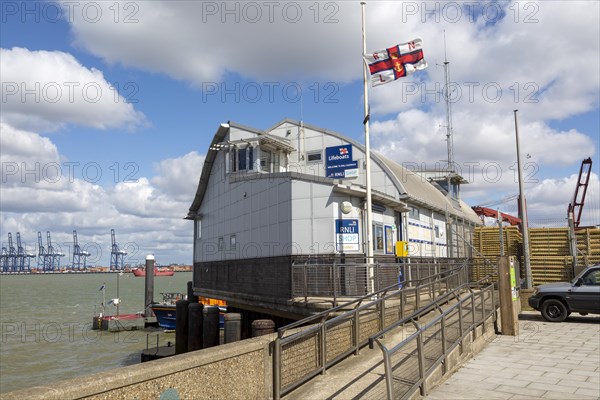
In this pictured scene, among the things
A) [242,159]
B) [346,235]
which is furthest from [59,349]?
[346,235]

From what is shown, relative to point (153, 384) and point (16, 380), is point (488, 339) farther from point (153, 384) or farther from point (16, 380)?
point (16, 380)

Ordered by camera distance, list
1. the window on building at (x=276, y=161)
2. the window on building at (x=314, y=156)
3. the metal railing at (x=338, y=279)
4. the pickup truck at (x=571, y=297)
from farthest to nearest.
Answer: the window on building at (x=314, y=156) → the window on building at (x=276, y=161) → the metal railing at (x=338, y=279) → the pickup truck at (x=571, y=297)

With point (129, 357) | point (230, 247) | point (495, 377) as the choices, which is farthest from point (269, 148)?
point (495, 377)

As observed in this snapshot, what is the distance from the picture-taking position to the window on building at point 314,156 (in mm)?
27141

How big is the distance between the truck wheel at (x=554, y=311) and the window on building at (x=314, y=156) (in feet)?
45.0

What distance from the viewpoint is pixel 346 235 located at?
18.4 meters

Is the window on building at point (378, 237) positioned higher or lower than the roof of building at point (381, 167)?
lower

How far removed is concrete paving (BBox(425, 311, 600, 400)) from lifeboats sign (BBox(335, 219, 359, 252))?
20.2ft

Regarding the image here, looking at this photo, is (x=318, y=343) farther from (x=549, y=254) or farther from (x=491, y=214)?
(x=491, y=214)

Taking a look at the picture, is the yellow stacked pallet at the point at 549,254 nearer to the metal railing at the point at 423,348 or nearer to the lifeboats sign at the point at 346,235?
the lifeboats sign at the point at 346,235

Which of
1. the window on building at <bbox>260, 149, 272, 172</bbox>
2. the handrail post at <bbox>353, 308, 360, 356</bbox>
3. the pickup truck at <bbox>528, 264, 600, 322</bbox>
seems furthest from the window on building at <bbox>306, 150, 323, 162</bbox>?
the handrail post at <bbox>353, 308, 360, 356</bbox>

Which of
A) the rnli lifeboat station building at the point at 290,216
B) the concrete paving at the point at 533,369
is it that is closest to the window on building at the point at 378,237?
the rnli lifeboat station building at the point at 290,216

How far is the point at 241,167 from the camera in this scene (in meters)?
25.5

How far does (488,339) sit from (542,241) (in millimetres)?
14959
